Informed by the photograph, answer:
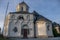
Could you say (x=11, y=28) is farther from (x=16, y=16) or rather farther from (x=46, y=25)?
(x=46, y=25)

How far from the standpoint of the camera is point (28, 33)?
38000mm

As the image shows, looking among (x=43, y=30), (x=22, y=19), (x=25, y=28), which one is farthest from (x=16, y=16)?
(x=43, y=30)

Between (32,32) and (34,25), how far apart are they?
2.24 m

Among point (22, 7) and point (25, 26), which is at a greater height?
point (22, 7)

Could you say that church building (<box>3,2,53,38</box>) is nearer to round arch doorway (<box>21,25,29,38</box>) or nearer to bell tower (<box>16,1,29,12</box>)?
round arch doorway (<box>21,25,29,38</box>)

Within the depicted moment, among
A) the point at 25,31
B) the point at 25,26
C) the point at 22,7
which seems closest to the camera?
the point at 25,31

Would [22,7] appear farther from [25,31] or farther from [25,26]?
[25,31]

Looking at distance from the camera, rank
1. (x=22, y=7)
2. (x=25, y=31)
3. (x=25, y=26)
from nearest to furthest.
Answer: (x=25, y=31), (x=25, y=26), (x=22, y=7)

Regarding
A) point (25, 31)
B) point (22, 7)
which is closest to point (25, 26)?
point (25, 31)

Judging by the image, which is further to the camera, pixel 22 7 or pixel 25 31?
pixel 22 7

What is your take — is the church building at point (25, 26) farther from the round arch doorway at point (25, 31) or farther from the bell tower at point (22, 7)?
the bell tower at point (22, 7)

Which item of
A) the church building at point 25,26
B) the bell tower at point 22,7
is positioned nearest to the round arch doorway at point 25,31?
the church building at point 25,26

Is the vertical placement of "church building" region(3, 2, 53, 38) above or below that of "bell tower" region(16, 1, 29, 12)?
below

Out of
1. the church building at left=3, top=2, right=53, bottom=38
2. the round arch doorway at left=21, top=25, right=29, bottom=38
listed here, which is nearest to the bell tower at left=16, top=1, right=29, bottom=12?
the church building at left=3, top=2, right=53, bottom=38
